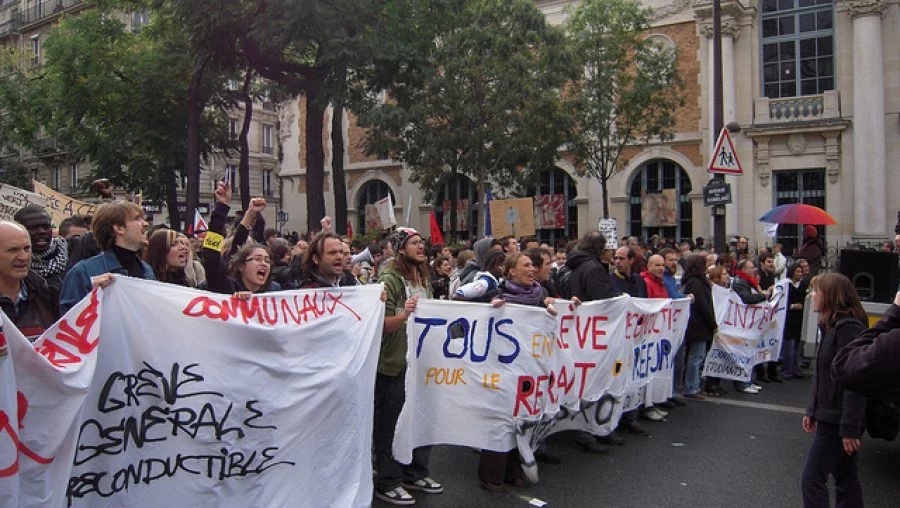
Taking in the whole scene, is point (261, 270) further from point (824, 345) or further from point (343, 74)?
point (343, 74)

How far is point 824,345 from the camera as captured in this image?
4305 mm

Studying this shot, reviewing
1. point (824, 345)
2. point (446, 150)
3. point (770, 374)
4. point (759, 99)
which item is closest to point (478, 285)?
point (824, 345)

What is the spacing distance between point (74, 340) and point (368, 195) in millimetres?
32123

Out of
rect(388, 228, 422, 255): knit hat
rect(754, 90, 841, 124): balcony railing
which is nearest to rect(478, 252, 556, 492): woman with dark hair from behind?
rect(388, 228, 422, 255): knit hat

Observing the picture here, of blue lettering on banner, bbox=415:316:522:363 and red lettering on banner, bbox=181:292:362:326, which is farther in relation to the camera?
blue lettering on banner, bbox=415:316:522:363

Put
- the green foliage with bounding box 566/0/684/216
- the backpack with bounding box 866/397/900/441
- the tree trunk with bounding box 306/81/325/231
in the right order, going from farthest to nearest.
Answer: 1. the green foliage with bounding box 566/0/684/216
2. the tree trunk with bounding box 306/81/325/231
3. the backpack with bounding box 866/397/900/441

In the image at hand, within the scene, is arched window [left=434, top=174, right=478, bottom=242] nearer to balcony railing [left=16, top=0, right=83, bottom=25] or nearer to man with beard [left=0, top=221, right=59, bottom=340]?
man with beard [left=0, top=221, right=59, bottom=340]

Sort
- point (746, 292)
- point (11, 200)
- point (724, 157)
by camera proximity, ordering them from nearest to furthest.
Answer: point (746, 292) < point (11, 200) < point (724, 157)

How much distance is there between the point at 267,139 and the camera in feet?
173

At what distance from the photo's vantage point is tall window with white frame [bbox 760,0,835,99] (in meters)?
24.3

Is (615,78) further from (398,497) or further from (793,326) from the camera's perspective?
(398,497)

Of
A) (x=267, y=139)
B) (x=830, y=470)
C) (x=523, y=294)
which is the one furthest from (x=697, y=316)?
(x=267, y=139)

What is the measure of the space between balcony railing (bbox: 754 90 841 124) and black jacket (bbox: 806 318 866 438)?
2230 cm

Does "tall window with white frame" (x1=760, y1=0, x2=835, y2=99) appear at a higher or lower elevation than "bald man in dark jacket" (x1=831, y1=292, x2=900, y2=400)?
higher
